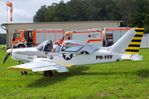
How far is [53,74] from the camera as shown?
54.6 ft

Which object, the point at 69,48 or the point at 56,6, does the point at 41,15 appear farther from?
the point at 69,48

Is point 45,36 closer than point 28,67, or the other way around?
point 28,67

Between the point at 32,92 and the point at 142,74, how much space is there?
5470mm

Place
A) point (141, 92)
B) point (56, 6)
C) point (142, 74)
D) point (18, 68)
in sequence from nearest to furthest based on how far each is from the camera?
1. point (141, 92)
2. point (18, 68)
3. point (142, 74)
4. point (56, 6)

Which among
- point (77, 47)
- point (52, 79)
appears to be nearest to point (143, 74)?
point (77, 47)

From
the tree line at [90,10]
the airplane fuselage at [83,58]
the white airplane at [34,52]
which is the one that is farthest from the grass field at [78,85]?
the tree line at [90,10]

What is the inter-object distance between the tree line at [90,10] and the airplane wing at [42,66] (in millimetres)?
88825

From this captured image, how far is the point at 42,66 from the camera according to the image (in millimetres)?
Answer: 15023

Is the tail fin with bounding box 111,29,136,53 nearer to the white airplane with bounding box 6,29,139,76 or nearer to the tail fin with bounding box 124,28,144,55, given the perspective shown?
the white airplane with bounding box 6,29,139,76

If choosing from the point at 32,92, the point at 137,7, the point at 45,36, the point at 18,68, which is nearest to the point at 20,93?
the point at 32,92

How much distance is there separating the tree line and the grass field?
291 ft

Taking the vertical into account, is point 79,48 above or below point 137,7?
below

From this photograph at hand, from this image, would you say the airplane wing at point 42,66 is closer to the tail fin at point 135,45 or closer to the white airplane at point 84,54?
the white airplane at point 84,54

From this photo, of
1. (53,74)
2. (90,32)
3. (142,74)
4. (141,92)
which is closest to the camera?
(141,92)
